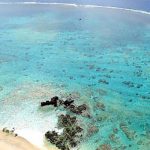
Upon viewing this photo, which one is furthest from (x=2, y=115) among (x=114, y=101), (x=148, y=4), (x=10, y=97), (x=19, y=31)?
(x=148, y=4)

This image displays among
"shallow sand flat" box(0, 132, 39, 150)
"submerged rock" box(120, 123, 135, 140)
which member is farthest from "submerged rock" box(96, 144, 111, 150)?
"shallow sand flat" box(0, 132, 39, 150)

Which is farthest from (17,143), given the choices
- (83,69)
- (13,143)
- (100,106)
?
(83,69)

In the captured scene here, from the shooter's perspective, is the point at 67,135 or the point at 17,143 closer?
the point at 17,143

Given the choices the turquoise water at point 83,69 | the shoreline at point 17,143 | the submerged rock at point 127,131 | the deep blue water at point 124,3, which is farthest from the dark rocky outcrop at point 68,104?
the deep blue water at point 124,3

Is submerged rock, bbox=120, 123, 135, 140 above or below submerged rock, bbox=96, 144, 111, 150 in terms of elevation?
above

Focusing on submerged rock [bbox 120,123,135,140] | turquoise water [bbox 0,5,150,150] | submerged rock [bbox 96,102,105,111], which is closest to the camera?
submerged rock [bbox 120,123,135,140]

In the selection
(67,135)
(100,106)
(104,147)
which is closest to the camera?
(104,147)

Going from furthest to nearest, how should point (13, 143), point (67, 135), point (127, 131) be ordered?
1. point (127, 131)
2. point (67, 135)
3. point (13, 143)

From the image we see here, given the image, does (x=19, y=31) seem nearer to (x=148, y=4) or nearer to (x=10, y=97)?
(x=10, y=97)

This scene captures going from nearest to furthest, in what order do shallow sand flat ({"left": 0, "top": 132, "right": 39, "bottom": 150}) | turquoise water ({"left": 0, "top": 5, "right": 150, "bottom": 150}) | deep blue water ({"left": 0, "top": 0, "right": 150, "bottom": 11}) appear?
shallow sand flat ({"left": 0, "top": 132, "right": 39, "bottom": 150}), turquoise water ({"left": 0, "top": 5, "right": 150, "bottom": 150}), deep blue water ({"left": 0, "top": 0, "right": 150, "bottom": 11})

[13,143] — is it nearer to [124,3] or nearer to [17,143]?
[17,143]

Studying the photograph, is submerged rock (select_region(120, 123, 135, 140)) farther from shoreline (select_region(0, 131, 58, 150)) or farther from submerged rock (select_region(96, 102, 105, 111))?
shoreline (select_region(0, 131, 58, 150))
